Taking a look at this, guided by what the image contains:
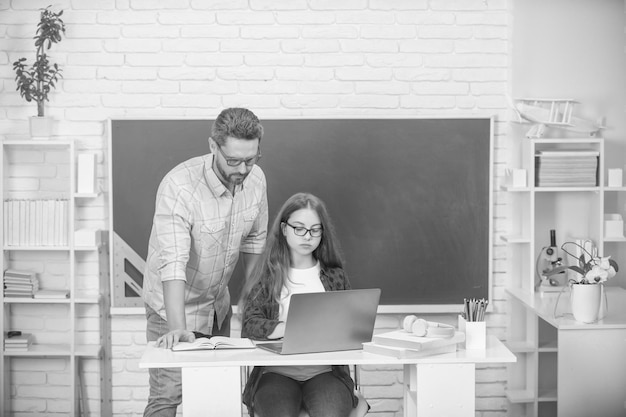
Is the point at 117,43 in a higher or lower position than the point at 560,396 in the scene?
higher

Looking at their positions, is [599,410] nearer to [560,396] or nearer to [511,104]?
[560,396]

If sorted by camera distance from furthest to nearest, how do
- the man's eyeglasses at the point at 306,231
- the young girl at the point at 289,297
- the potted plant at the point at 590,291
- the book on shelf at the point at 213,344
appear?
the potted plant at the point at 590,291 < the man's eyeglasses at the point at 306,231 < the young girl at the point at 289,297 < the book on shelf at the point at 213,344

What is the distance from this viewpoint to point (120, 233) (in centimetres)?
432

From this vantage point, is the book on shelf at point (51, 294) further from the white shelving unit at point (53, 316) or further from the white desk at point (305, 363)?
the white desk at point (305, 363)

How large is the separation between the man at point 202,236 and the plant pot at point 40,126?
120 centimetres

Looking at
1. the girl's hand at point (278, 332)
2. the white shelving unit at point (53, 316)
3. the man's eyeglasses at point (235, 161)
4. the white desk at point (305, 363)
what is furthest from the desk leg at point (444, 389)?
the white shelving unit at point (53, 316)

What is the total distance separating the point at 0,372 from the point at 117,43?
172cm

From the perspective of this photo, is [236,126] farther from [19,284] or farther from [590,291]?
[19,284]

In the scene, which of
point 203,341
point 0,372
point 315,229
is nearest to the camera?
point 203,341

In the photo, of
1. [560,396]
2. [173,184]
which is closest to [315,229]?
[173,184]

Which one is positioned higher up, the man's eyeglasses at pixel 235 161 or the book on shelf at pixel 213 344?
the man's eyeglasses at pixel 235 161

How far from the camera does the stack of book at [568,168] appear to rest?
13.5 ft

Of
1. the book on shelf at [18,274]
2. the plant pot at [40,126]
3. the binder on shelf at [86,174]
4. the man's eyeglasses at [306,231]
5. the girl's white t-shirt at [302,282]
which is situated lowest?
the book on shelf at [18,274]

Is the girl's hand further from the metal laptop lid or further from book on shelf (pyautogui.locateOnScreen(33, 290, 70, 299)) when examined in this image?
book on shelf (pyautogui.locateOnScreen(33, 290, 70, 299))
